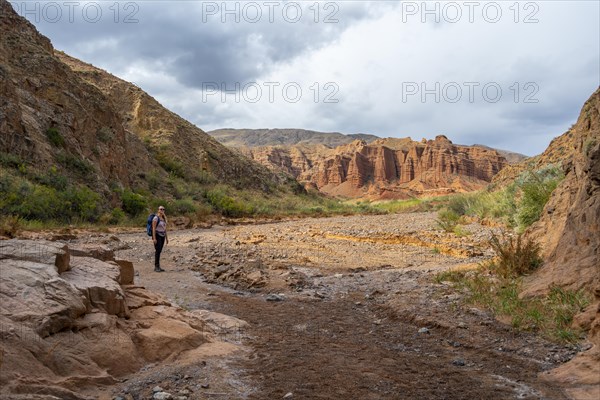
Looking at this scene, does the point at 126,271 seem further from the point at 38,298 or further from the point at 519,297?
the point at 519,297

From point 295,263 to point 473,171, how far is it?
122m

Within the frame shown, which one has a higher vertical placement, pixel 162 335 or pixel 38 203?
pixel 38 203

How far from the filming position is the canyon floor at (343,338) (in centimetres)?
417

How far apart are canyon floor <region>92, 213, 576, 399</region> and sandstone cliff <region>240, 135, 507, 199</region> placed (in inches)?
4150

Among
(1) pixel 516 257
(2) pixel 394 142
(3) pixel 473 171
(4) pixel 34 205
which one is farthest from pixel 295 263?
(2) pixel 394 142

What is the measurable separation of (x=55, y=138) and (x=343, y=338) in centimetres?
2147

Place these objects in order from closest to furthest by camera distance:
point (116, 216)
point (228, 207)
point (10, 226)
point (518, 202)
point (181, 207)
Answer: point (10, 226) → point (518, 202) → point (116, 216) → point (181, 207) → point (228, 207)

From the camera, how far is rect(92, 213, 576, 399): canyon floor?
417 cm

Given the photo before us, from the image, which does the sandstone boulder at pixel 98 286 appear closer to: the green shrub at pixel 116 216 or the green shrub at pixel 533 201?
the green shrub at pixel 533 201

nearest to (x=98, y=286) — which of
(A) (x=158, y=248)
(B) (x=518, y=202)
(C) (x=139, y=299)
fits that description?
(C) (x=139, y=299)

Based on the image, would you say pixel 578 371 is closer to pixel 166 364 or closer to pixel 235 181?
pixel 166 364

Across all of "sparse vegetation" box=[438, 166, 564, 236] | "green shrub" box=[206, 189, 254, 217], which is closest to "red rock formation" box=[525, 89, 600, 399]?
"sparse vegetation" box=[438, 166, 564, 236]

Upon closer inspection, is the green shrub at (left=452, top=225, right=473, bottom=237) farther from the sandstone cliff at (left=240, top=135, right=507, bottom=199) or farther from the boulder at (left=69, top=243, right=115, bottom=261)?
the sandstone cliff at (left=240, top=135, right=507, bottom=199)

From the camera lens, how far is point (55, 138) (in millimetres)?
22953
